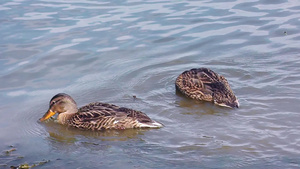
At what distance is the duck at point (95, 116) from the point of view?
8.94m

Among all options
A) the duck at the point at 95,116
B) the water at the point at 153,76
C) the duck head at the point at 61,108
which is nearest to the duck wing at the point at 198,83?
the water at the point at 153,76

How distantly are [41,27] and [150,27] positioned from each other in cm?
305

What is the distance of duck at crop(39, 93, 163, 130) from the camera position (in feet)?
29.3

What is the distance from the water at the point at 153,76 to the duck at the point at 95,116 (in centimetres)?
19

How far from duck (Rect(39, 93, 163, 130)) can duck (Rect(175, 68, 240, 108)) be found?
184 cm

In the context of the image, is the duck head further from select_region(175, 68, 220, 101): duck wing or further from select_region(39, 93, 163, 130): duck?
select_region(175, 68, 220, 101): duck wing

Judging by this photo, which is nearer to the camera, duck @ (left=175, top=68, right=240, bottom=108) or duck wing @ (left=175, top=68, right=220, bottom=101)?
duck @ (left=175, top=68, right=240, bottom=108)

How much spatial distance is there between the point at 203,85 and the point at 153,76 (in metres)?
1.27

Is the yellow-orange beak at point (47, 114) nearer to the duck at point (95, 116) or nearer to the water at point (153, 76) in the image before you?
the duck at point (95, 116)

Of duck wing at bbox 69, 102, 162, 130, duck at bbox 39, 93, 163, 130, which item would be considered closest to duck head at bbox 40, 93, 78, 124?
duck at bbox 39, 93, 163, 130

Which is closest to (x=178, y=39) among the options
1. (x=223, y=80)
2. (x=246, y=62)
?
(x=246, y=62)

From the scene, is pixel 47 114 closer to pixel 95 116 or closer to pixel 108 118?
pixel 95 116

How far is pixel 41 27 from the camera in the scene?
1506cm

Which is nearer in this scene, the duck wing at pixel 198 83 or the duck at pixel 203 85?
the duck at pixel 203 85
